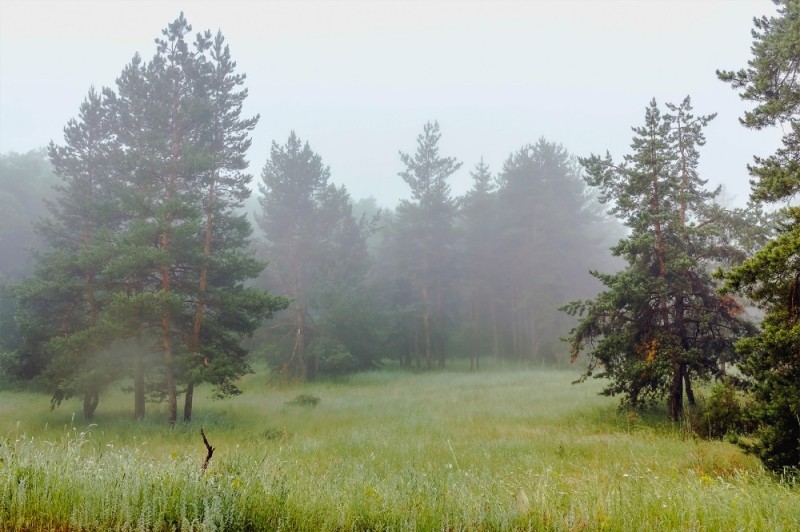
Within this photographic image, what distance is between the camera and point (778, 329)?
647 cm

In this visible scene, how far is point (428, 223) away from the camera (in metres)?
41.5

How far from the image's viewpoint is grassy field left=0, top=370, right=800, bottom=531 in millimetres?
3324

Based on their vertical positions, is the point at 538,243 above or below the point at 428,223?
below

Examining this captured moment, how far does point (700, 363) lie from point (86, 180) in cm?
2428

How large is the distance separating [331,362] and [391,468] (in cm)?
2257

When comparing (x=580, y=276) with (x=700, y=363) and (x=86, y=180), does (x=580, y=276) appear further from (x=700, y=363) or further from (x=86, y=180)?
(x=86, y=180)

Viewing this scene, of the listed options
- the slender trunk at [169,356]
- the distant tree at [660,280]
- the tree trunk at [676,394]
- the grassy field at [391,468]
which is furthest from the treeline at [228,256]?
the tree trunk at [676,394]

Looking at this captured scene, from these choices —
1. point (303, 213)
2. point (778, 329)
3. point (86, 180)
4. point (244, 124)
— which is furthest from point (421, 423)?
point (303, 213)

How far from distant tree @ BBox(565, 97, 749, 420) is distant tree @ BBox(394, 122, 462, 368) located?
87.2ft

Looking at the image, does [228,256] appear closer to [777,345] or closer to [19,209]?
[777,345]

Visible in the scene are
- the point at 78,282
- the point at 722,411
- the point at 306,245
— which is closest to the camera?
the point at 722,411

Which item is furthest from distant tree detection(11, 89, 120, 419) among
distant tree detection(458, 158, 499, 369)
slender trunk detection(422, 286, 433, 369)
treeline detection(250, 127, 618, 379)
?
distant tree detection(458, 158, 499, 369)

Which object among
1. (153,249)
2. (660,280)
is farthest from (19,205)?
(660,280)

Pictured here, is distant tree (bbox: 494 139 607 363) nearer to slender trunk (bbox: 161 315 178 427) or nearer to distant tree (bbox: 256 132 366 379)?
distant tree (bbox: 256 132 366 379)
